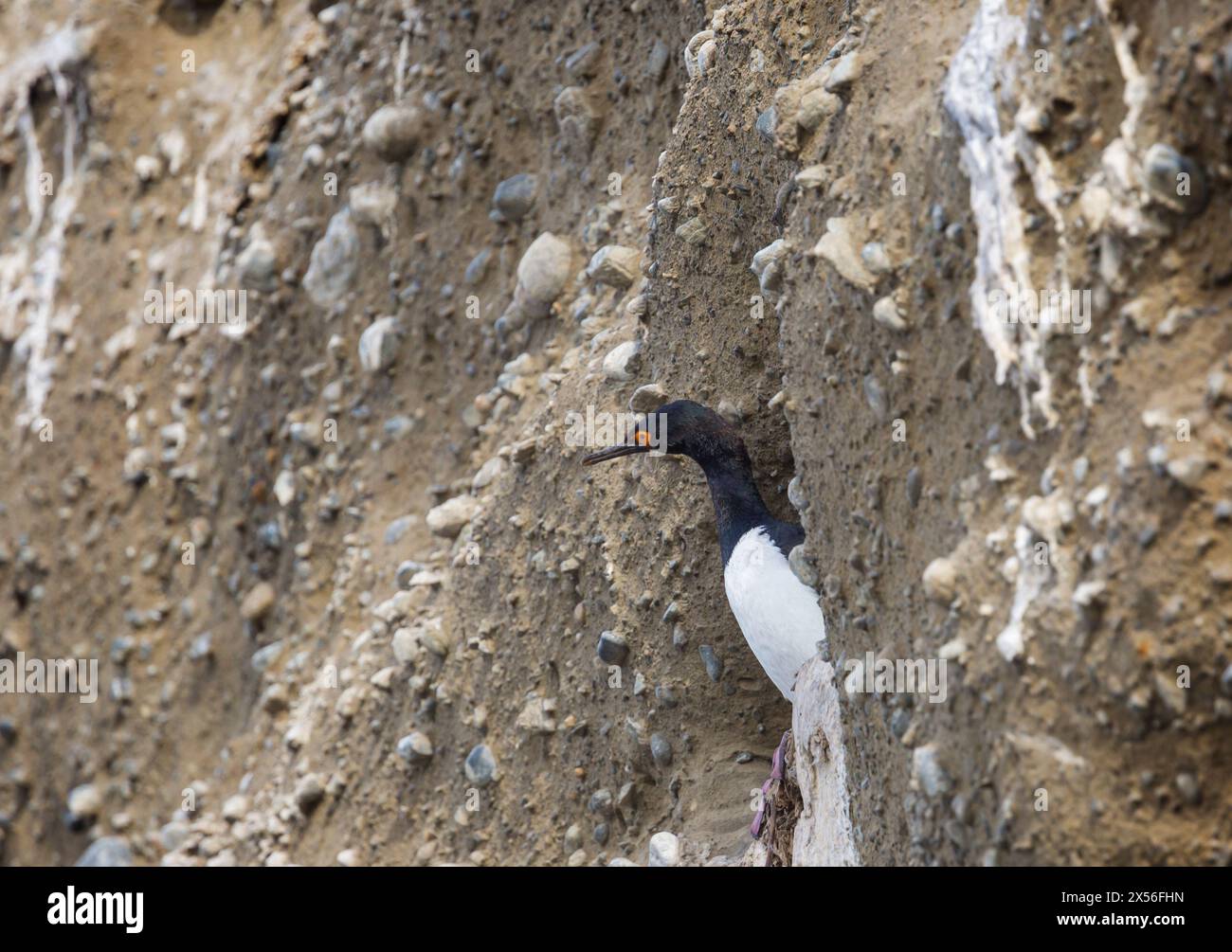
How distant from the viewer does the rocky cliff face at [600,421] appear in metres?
2.97

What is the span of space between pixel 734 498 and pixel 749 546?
0.85ft

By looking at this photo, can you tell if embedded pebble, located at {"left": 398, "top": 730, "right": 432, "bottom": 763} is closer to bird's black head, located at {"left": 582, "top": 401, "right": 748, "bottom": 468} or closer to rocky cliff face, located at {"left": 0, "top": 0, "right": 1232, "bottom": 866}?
rocky cliff face, located at {"left": 0, "top": 0, "right": 1232, "bottom": 866}

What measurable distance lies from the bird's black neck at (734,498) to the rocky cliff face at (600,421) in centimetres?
30

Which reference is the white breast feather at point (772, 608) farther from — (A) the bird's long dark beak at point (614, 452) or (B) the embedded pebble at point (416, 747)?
(B) the embedded pebble at point (416, 747)

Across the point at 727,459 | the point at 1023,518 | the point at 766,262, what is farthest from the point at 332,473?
the point at 1023,518

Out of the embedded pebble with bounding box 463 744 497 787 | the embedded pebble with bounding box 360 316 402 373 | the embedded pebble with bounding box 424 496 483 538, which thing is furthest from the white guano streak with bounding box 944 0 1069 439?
the embedded pebble with bounding box 360 316 402 373

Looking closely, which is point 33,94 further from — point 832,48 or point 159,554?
point 832,48

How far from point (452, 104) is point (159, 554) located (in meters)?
4.64

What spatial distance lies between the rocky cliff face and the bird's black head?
304 mm

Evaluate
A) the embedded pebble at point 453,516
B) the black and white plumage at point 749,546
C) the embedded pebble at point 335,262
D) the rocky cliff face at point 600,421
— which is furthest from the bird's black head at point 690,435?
the embedded pebble at point 335,262

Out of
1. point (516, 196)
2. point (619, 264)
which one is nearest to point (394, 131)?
point (516, 196)

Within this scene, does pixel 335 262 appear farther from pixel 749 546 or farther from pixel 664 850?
pixel 664 850

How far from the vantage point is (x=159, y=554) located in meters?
11.1

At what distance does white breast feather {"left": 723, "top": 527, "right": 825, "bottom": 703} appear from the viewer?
15.5 ft
